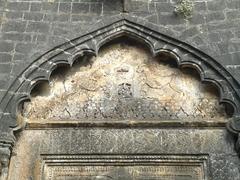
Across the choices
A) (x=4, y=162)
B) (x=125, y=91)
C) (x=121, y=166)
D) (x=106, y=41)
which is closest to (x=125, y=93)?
(x=125, y=91)

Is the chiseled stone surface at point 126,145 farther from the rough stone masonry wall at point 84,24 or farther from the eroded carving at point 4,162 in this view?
the rough stone masonry wall at point 84,24

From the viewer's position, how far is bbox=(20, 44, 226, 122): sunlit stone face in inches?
359

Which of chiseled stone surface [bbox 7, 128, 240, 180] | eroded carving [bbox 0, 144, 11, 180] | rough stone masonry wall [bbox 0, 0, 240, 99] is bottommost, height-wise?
eroded carving [bbox 0, 144, 11, 180]

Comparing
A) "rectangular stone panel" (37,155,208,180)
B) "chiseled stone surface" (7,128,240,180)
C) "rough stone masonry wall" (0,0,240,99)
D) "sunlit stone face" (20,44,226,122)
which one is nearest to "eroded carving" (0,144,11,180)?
"chiseled stone surface" (7,128,240,180)

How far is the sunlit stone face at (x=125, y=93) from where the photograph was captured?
9.12 m

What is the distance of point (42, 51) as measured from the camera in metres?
9.34

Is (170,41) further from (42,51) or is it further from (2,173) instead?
(2,173)

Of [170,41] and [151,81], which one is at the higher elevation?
[170,41]

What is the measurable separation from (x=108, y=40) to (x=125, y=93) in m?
1.04

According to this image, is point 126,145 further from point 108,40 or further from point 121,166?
point 108,40

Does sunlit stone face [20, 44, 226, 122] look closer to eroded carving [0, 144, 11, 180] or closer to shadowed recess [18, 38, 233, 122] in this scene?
shadowed recess [18, 38, 233, 122]

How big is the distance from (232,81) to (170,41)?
133 centimetres

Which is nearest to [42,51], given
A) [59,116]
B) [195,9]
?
[59,116]

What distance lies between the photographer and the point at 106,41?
9.61 metres
